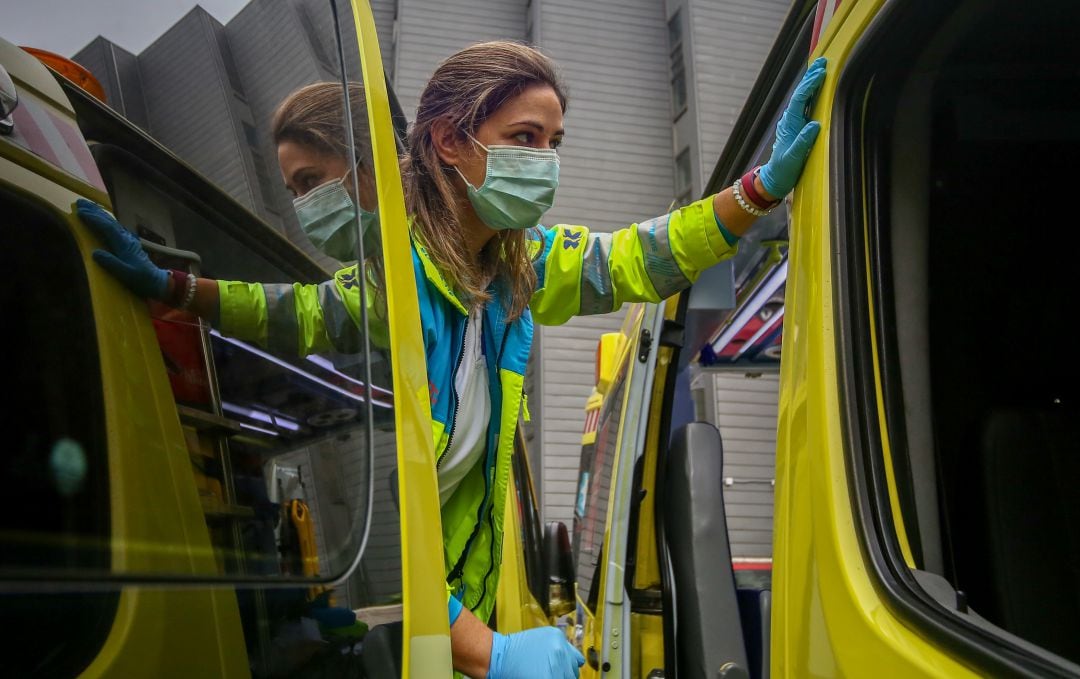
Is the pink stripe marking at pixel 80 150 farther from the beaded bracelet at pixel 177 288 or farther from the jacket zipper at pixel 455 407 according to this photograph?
the jacket zipper at pixel 455 407

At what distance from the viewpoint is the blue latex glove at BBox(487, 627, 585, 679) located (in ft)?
4.61

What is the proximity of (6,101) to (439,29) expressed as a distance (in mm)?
9378

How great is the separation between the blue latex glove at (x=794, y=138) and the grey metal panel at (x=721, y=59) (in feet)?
16.7

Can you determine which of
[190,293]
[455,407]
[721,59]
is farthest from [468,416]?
[721,59]

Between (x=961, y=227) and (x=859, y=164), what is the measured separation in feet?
1.22

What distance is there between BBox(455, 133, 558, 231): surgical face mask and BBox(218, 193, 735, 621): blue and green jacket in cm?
15

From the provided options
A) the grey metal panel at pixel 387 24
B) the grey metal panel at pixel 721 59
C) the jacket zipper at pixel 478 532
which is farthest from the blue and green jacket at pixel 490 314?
the grey metal panel at pixel 387 24

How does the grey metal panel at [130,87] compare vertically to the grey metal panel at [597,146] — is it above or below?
below

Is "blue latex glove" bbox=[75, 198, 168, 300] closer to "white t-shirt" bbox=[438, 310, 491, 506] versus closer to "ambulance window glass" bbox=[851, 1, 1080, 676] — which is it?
"white t-shirt" bbox=[438, 310, 491, 506]

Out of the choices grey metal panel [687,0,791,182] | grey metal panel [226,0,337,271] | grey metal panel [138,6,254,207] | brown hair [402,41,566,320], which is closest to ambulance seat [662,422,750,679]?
brown hair [402,41,566,320]

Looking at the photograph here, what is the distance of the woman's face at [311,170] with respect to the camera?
1.15 m

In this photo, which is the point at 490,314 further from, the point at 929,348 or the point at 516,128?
the point at 929,348

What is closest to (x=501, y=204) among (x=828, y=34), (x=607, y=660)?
(x=828, y=34)

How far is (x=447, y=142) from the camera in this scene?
179 cm
